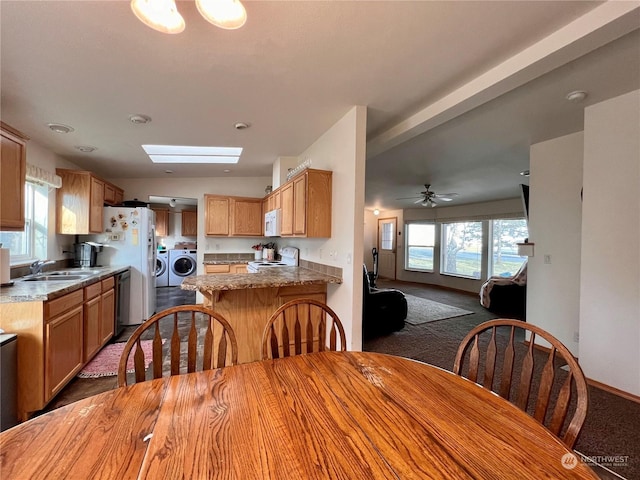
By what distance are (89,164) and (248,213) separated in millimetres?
2376

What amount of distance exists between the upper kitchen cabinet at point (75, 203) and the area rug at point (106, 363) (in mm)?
1547

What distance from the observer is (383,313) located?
376 centimetres

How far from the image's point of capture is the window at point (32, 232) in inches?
116

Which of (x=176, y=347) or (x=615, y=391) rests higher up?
(x=176, y=347)

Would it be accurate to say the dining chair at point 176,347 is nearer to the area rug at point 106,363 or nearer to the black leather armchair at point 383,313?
the area rug at point 106,363

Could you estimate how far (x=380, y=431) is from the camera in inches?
30.4

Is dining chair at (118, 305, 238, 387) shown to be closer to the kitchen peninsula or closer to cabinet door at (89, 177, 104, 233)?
the kitchen peninsula

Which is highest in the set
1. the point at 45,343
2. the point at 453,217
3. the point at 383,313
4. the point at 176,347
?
the point at 453,217

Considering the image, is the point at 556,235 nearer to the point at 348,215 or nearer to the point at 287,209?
the point at 348,215

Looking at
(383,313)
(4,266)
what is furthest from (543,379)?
(4,266)

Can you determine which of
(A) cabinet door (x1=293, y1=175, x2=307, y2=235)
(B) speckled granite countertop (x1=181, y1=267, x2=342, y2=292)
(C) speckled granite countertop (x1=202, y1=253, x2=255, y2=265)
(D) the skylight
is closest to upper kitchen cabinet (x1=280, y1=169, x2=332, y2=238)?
(A) cabinet door (x1=293, y1=175, x2=307, y2=235)

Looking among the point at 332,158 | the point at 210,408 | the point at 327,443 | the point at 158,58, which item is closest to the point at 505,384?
the point at 327,443

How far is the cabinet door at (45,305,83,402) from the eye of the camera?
2.04m

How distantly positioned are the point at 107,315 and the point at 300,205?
259cm
